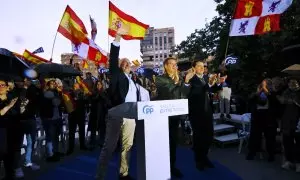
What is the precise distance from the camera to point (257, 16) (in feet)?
25.5

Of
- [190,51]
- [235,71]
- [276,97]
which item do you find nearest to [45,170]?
[276,97]

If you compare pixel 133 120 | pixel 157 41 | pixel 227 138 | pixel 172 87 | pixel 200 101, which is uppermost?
pixel 157 41

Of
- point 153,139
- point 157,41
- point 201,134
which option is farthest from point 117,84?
point 157,41

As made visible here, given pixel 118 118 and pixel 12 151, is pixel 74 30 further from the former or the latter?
pixel 118 118

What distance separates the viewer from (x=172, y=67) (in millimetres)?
5559

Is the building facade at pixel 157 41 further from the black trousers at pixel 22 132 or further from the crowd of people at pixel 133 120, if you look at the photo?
the black trousers at pixel 22 132

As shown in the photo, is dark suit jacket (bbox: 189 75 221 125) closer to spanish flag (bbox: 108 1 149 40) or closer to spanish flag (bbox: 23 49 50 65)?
spanish flag (bbox: 108 1 149 40)

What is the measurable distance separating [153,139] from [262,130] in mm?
4379

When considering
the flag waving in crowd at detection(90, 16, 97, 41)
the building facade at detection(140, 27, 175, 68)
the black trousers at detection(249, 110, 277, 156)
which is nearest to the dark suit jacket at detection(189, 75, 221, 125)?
the black trousers at detection(249, 110, 277, 156)

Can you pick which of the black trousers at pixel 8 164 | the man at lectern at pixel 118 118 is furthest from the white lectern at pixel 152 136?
the black trousers at pixel 8 164

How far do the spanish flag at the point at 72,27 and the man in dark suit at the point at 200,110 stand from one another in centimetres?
562

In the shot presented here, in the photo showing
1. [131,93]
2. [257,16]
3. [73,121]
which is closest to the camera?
[131,93]

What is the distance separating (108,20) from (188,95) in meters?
2.82

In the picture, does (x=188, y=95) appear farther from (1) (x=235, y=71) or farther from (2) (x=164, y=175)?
(1) (x=235, y=71)
